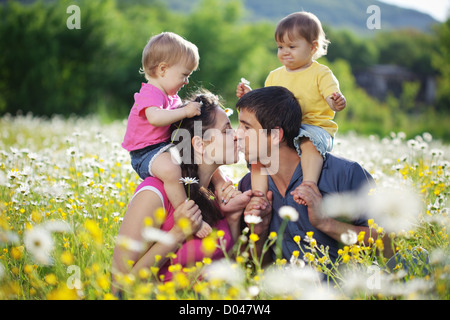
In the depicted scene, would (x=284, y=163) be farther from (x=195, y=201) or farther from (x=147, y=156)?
(x=147, y=156)

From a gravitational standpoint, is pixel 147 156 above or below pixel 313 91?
below

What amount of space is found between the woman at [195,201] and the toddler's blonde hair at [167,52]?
1.06ft

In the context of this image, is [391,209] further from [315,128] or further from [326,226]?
[315,128]

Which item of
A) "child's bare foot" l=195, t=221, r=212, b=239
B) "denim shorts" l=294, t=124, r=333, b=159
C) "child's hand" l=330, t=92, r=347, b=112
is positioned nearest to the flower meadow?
"child's bare foot" l=195, t=221, r=212, b=239

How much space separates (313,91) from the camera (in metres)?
3.39

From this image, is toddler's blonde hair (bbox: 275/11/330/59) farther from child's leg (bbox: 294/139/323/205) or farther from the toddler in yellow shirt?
child's leg (bbox: 294/139/323/205)

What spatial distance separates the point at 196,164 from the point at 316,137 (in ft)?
2.90

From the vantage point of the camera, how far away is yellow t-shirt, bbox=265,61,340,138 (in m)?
3.36

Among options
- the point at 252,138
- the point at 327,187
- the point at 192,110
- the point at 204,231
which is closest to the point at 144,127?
the point at 192,110

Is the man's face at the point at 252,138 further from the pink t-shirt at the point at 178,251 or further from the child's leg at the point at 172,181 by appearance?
the pink t-shirt at the point at 178,251

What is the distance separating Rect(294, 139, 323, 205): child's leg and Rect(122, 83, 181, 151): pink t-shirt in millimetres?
1021

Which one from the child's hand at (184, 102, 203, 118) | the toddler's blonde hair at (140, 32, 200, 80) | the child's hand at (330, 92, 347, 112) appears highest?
the toddler's blonde hair at (140, 32, 200, 80)

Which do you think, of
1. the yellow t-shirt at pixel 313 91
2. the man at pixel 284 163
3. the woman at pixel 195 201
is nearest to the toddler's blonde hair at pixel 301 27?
the yellow t-shirt at pixel 313 91

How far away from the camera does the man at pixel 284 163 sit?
3.08 metres
